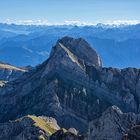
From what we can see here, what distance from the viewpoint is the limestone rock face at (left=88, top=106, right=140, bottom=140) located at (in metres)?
164

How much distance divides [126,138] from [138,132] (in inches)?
132

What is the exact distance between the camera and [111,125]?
168875mm

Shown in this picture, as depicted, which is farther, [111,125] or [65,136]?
[65,136]

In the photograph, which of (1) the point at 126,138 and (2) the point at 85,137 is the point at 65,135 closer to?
(2) the point at 85,137

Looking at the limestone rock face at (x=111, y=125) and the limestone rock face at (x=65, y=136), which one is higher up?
the limestone rock face at (x=111, y=125)

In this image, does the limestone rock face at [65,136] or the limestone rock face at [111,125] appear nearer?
the limestone rock face at [111,125]

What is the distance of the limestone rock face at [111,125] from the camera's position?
16350cm

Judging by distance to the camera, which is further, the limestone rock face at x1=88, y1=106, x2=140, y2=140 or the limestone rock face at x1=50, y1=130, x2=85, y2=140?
Result: the limestone rock face at x1=50, y1=130, x2=85, y2=140

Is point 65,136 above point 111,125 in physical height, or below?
below

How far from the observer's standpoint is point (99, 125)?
563 ft

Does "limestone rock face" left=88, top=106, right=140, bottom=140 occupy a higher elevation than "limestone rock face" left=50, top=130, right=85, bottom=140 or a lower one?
higher

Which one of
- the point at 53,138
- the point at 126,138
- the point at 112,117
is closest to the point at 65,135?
the point at 53,138

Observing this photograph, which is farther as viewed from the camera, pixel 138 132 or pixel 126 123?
pixel 126 123

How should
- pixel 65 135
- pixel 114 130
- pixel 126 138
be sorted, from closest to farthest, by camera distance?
1. pixel 126 138
2. pixel 114 130
3. pixel 65 135
